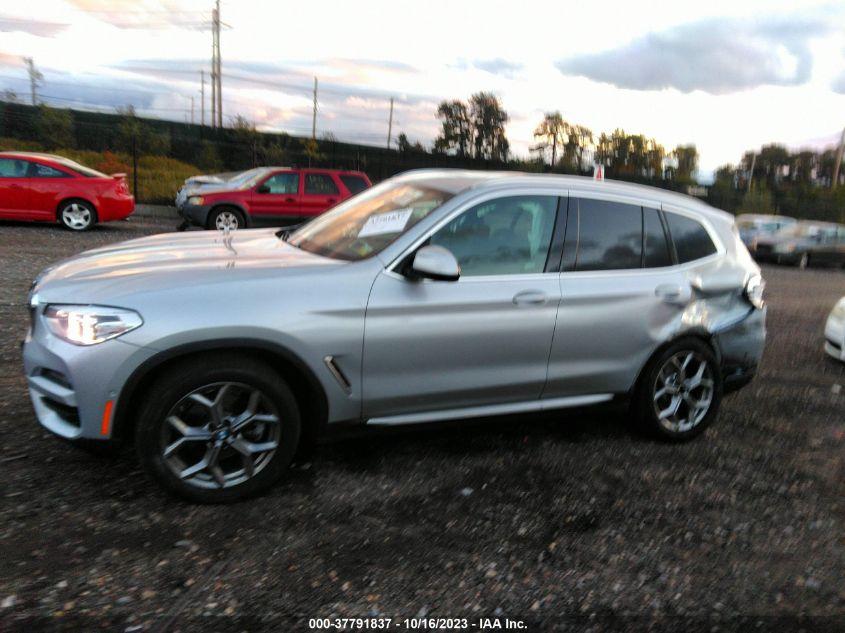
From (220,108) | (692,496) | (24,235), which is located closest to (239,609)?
(692,496)

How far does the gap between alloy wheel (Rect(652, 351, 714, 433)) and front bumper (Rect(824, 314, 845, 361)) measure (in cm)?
324

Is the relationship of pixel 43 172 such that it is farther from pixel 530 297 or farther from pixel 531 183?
pixel 530 297

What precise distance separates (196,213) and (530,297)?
38.9 ft

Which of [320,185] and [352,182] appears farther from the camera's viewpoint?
[352,182]

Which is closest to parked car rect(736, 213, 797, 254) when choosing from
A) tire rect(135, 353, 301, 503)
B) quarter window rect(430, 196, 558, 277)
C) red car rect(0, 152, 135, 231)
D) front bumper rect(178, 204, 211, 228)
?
front bumper rect(178, 204, 211, 228)

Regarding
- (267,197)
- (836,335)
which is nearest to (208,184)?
(267,197)

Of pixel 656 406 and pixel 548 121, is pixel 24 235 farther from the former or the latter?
pixel 548 121

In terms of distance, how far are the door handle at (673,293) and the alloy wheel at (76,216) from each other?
12537 mm

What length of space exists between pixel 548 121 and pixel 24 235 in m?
39.9

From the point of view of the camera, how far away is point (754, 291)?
462 cm

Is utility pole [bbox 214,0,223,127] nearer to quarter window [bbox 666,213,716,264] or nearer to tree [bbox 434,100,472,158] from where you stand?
tree [bbox 434,100,472,158]

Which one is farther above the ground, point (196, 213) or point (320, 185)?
point (320, 185)

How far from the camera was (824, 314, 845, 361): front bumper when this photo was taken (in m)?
6.86

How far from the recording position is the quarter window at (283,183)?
14.7 m
